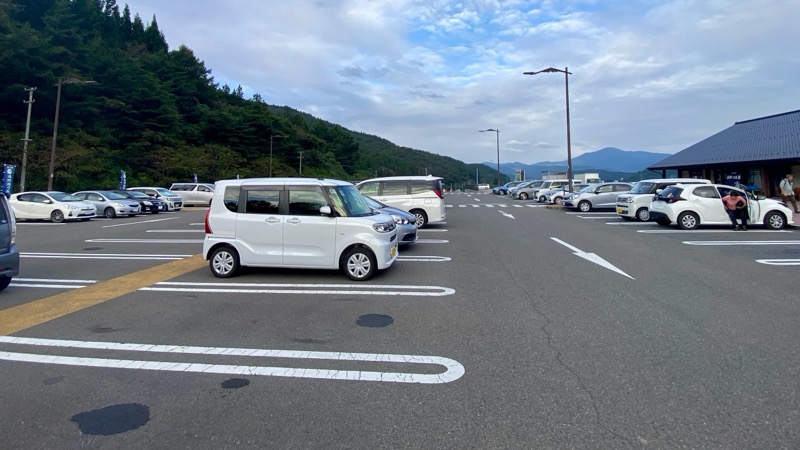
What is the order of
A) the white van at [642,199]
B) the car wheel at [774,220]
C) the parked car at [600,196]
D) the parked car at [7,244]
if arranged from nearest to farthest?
the parked car at [7,244] → the car wheel at [774,220] → the white van at [642,199] → the parked car at [600,196]

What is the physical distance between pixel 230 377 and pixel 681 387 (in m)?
3.80

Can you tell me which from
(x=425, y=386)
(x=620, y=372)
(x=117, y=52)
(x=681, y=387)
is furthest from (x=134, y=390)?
(x=117, y=52)

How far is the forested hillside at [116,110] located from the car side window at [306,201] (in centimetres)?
3026

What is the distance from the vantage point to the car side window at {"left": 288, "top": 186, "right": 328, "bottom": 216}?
8445mm

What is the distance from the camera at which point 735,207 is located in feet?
51.2

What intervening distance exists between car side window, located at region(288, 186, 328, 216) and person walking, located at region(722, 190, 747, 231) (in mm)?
13846

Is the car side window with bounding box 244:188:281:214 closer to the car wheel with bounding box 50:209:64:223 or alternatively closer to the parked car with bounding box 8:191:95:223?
the parked car with bounding box 8:191:95:223

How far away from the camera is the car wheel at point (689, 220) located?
1641 centimetres

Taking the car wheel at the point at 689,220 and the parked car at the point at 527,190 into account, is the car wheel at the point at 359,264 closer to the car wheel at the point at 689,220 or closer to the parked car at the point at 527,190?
the car wheel at the point at 689,220

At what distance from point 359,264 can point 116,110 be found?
54.8m

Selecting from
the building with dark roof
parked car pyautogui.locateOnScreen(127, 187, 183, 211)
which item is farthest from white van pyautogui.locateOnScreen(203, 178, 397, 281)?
the building with dark roof

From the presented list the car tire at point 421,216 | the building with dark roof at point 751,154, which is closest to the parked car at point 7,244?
the car tire at point 421,216

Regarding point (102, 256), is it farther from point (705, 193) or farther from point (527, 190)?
point (527, 190)

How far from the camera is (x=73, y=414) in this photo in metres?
3.65
